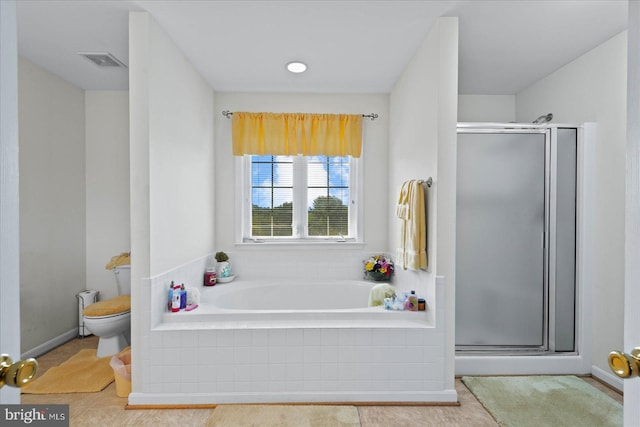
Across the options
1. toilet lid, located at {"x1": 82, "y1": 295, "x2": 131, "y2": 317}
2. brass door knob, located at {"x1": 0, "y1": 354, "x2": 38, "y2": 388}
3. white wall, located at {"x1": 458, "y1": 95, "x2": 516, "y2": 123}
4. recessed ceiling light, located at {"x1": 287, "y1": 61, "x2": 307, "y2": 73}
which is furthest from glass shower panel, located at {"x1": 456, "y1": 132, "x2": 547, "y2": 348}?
toilet lid, located at {"x1": 82, "y1": 295, "x2": 131, "y2": 317}

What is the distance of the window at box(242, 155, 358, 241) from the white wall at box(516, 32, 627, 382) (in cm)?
193

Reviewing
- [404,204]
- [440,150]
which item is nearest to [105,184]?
[404,204]

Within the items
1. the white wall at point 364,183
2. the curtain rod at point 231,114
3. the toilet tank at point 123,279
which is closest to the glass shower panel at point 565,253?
the white wall at point 364,183

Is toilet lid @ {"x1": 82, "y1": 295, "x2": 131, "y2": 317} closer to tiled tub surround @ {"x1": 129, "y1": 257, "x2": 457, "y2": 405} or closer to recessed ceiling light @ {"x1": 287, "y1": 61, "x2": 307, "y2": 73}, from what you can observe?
tiled tub surround @ {"x1": 129, "y1": 257, "x2": 457, "y2": 405}

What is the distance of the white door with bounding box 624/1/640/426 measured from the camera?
723 mm

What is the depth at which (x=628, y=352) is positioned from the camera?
761 millimetres

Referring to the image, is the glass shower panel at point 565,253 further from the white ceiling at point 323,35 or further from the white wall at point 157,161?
the white wall at point 157,161

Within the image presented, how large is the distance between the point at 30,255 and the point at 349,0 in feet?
9.97

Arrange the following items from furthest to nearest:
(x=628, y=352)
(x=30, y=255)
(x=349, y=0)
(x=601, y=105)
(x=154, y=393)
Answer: (x=30, y=255) < (x=601, y=105) < (x=154, y=393) < (x=349, y=0) < (x=628, y=352)

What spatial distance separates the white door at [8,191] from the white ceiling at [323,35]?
1592 millimetres

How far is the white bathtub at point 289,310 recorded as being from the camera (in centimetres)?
226

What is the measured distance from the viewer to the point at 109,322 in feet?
8.94

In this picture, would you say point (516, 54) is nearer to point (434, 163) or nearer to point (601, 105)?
A: point (601, 105)

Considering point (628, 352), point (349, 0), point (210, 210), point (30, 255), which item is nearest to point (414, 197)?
point (349, 0)
